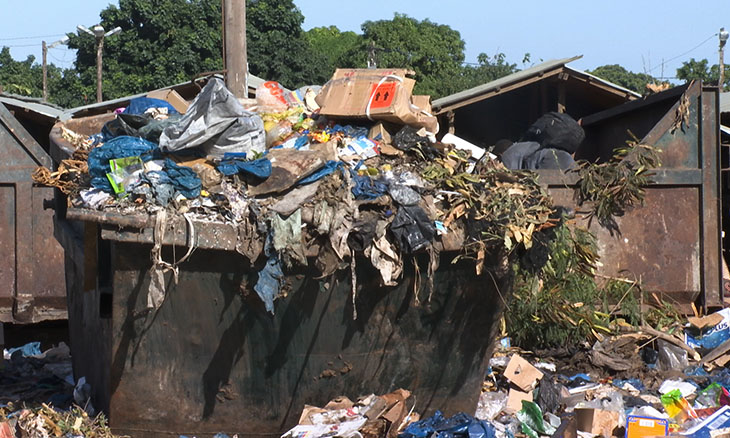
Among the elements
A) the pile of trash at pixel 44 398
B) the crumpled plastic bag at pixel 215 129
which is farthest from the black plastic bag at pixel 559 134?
the pile of trash at pixel 44 398

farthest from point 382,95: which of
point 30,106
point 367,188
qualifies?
point 30,106

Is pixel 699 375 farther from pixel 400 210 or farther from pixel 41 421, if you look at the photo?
pixel 41 421

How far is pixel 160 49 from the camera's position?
24672 millimetres

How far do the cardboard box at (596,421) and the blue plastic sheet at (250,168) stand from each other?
1.85 m

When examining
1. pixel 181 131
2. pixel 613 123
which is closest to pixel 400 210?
pixel 181 131

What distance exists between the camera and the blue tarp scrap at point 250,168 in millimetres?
3377

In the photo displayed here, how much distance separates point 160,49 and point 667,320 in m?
21.2

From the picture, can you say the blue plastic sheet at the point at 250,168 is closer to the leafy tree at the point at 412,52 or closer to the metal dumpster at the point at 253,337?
the metal dumpster at the point at 253,337

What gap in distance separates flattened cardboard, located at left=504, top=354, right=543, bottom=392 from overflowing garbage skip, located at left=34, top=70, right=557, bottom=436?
66cm

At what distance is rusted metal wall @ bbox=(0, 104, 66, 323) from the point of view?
19.8 ft

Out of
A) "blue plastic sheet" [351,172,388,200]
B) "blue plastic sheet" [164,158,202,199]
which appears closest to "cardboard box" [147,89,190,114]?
"blue plastic sheet" [164,158,202,199]

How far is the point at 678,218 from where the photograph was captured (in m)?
5.86

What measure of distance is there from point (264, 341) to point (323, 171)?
2.34 feet

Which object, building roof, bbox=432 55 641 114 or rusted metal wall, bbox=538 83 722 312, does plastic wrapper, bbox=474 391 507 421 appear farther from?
building roof, bbox=432 55 641 114
